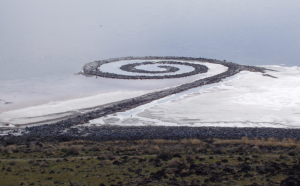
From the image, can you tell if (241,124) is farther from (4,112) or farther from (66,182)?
(4,112)

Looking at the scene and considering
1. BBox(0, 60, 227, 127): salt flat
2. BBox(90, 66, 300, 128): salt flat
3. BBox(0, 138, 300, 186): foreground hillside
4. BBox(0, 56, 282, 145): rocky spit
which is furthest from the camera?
BBox(0, 60, 227, 127): salt flat

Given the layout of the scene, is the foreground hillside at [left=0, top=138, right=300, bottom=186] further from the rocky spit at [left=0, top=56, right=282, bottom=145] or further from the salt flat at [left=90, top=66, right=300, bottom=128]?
the salt flat at [left=90, top=66, right=300, bottom=128]

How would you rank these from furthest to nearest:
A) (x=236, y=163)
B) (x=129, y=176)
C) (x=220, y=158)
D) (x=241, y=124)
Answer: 1. (x=241, y=124)
2. (x=220, y=158)
3. (x=236, y=163)
4. (x=129, y=176)

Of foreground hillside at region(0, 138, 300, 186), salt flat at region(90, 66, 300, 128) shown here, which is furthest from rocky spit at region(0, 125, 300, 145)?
salt flat at region(90, 66, 300, 128)

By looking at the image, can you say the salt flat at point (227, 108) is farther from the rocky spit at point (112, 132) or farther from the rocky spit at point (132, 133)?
the rocky spit at point (132, 133)

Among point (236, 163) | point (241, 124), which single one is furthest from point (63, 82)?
point (236, 163)

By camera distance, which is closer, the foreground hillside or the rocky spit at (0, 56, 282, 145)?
the foreground hillside

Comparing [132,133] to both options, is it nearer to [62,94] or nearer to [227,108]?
[227,108]
